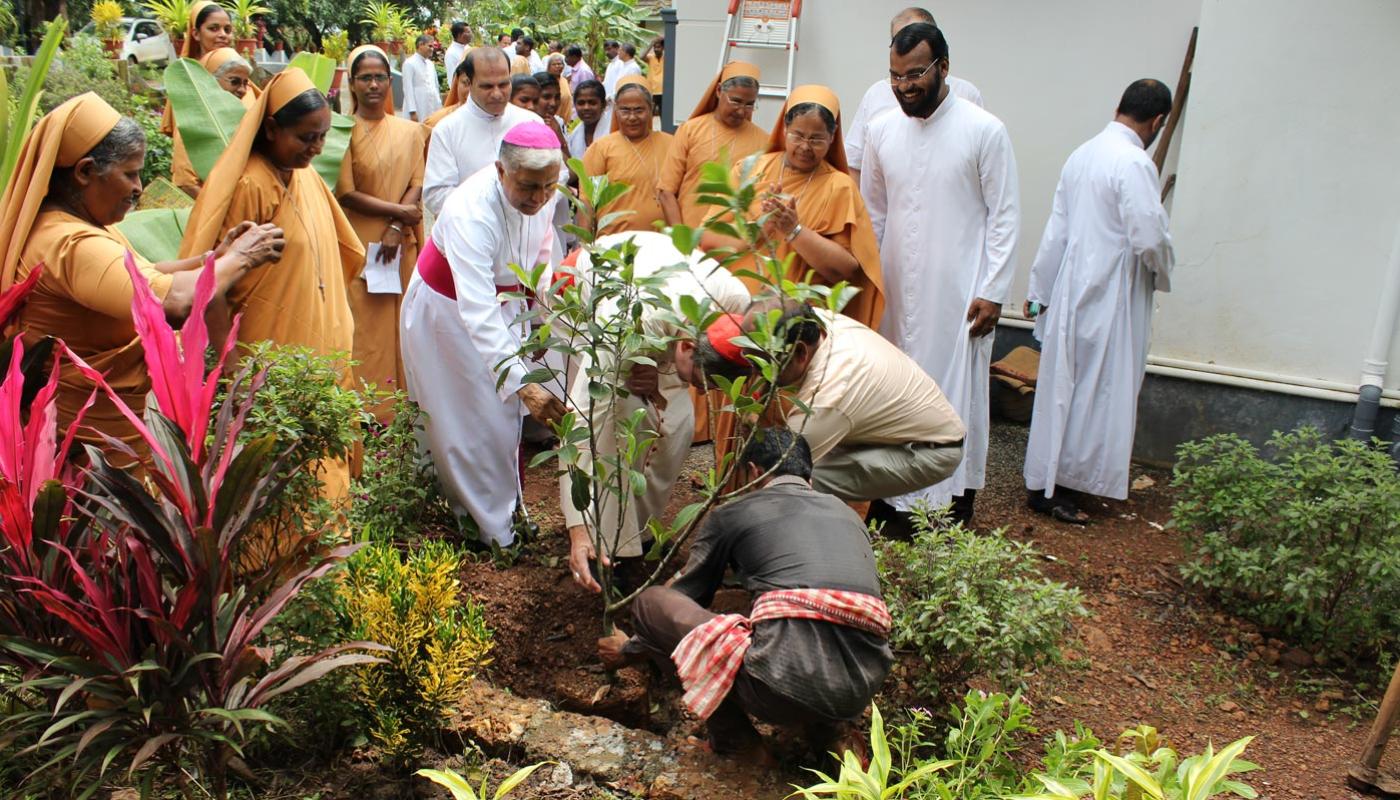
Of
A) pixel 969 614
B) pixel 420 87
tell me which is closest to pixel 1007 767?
pixel 969 614

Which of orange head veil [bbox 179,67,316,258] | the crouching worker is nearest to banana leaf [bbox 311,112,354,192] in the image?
orange head veil [bbox 179,67,316,258]

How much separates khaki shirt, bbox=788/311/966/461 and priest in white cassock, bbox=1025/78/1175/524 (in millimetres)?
1535

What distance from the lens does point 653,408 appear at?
3.61 meters

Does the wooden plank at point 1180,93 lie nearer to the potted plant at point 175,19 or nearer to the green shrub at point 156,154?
the green shrub at point 156,154

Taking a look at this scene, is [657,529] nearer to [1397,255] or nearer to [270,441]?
[270,441]

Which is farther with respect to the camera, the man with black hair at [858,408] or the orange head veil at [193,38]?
the orange head veil at [193,38]

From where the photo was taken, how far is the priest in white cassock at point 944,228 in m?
4.68

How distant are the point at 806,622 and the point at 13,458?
1804 mm

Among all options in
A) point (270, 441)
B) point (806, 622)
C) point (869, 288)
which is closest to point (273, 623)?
point (270, 441)

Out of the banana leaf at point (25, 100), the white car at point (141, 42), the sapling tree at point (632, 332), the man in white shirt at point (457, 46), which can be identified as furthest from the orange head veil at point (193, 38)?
the white car at point (141, 42)

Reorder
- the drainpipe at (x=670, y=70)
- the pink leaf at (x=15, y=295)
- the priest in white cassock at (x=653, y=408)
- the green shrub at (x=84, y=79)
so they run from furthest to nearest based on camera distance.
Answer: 1. the green shrub at (x=84, y=79)
2. the drainpipe at (x=670, y=70)
3. the priest in white cassock at (x=653, y=408)
4. the pink leaf at (x=15, y=295)

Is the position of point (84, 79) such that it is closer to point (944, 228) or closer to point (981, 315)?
point (944, 228)

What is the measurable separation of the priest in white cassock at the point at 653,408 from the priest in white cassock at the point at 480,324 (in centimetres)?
32

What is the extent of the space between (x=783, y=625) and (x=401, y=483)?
175 cm
